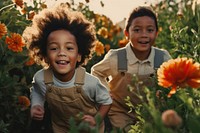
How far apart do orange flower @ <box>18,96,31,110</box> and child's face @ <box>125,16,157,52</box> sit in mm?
869

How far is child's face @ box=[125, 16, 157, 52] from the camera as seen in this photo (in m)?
3.63

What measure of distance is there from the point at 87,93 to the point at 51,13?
1.95 ft

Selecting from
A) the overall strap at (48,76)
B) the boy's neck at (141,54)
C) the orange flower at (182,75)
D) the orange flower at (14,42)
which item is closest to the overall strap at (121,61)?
the boy's neck at (141,54)

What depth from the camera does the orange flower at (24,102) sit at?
136 inches

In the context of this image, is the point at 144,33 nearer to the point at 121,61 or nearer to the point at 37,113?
the point at 121,61

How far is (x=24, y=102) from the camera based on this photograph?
136 inches

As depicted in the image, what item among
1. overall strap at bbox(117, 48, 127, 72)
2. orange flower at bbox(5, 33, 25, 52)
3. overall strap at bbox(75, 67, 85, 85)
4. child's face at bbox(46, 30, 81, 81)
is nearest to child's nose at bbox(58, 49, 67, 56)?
child's face at bbox(46, 30, 81, 81)

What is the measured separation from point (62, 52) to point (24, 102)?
599mm

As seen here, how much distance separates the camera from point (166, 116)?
1.26 m

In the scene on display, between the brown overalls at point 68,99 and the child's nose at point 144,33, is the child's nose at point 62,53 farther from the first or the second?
the child's nose at point 144,33

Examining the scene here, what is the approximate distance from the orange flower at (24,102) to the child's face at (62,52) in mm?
398

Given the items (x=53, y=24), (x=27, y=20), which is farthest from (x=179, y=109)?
(x=27, y=20)

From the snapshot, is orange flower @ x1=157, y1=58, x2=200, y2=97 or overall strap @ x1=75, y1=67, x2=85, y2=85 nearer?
orange flower @ x1=157, y1=58, x2=200, y2=97

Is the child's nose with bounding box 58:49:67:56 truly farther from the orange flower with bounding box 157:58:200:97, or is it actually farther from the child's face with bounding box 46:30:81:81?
the orange flower with bounding box 157:58:200:97
